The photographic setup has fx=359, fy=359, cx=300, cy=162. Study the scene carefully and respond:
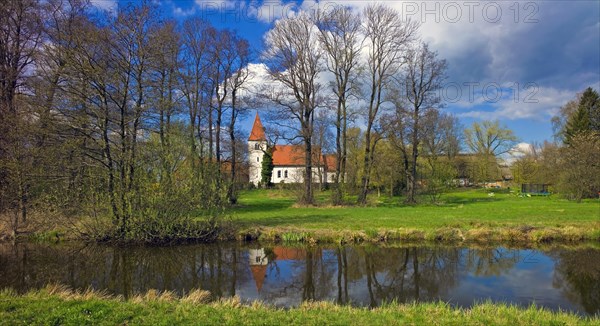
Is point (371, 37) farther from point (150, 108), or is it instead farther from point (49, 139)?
point (49, 139)

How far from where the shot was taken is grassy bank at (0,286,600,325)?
536 centimetres

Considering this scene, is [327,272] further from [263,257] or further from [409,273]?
[263,257]

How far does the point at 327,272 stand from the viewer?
10.5m

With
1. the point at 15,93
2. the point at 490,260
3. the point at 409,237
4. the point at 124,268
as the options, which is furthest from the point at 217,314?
the point at 15,93

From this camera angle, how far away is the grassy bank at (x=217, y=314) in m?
5.36

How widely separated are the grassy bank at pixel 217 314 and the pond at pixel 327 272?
1910mm

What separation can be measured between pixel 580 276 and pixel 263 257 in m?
9.25

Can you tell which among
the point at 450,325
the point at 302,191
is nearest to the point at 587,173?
the point at 302,191

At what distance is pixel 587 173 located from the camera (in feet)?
94.4

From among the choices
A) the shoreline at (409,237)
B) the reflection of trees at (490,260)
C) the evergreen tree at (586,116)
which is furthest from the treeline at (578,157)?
the reflection of trees at (490,260)

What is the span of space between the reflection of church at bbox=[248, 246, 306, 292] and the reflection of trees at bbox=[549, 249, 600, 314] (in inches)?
289

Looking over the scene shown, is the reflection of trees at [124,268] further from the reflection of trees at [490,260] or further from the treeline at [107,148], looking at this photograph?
the reflection of trees at [490,260]

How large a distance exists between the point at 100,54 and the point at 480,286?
14.8m

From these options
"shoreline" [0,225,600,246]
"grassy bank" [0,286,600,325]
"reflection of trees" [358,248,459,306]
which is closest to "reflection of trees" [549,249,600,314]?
"shoreline" [0,225,600,246]
